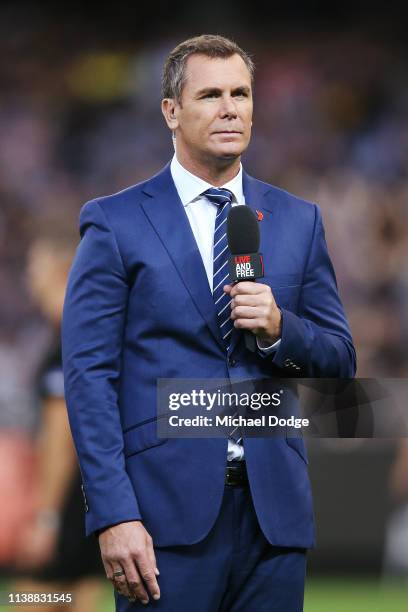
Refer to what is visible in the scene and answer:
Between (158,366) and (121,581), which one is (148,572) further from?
(158,366)

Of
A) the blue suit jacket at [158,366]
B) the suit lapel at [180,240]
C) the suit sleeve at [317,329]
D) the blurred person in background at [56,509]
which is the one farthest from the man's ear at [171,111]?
the blurred person in background at [56,509]

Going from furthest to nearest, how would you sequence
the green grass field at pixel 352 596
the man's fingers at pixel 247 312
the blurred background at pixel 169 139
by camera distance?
the blurred background at pixel 169 139 < the green grass field at pixel 352 596 < the man's fingers at pixel 247 312

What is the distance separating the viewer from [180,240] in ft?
→ 7.27

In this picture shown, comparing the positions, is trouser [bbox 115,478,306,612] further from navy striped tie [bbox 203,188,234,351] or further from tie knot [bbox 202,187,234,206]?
tie knot [bbox 202,187,234,206]

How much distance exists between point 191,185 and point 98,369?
472 mm

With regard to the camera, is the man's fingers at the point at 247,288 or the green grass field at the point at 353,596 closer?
the man's fingers at the point at 247,288

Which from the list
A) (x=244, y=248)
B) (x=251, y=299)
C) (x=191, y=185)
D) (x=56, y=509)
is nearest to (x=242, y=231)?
(x=244, y=248)

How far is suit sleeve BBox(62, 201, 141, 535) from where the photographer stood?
207 cm

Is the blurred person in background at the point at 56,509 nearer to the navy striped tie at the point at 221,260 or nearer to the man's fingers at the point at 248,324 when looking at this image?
the navy striped tie at the point at 221,260

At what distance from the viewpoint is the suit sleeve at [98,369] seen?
6.79 feet

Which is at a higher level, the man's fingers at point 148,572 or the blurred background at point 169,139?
the blurred background at point 169,139

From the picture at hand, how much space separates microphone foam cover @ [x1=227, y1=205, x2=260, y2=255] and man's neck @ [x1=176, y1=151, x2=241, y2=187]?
0.19 metres

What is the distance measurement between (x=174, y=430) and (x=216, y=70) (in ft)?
2.55

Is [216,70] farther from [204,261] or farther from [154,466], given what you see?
[154,466]
